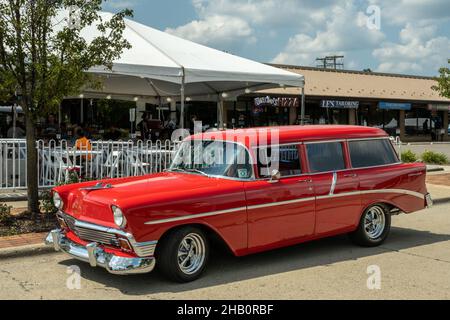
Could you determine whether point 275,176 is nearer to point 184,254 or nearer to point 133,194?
point 184,254

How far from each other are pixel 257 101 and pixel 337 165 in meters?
25.0

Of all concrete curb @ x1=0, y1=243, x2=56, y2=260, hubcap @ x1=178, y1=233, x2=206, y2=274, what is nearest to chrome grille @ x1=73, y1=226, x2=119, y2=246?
hubcap @ x1=178, y1=233, x2=206, y2=274

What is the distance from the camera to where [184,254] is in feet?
17.8

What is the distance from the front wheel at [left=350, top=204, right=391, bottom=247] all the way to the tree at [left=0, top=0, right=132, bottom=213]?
4.51 m

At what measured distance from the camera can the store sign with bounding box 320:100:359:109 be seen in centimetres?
3459

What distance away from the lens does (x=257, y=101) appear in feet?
103

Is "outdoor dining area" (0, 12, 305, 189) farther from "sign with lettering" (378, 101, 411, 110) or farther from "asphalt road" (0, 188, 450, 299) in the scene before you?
"sign with lettering" (378, 101, 411, 110)

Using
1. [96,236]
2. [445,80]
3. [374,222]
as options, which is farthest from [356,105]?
[96,236]

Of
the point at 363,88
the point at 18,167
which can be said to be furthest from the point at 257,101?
the point at 18,167

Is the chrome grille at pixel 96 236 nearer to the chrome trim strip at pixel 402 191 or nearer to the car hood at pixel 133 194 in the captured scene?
the car hood at pixel 133 194

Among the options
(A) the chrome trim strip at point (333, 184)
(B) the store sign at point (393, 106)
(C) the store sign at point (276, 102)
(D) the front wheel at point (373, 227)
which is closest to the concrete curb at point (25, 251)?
(A) the chrome trim strip at point (333, 184)

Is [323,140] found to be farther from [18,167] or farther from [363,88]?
[363,88]

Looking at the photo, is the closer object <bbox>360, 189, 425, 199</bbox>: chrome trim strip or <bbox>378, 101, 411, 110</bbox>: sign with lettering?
<bbox>360, 189, 425, 199</bbox>: chrome trim strip

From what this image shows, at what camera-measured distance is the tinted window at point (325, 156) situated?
646cm
